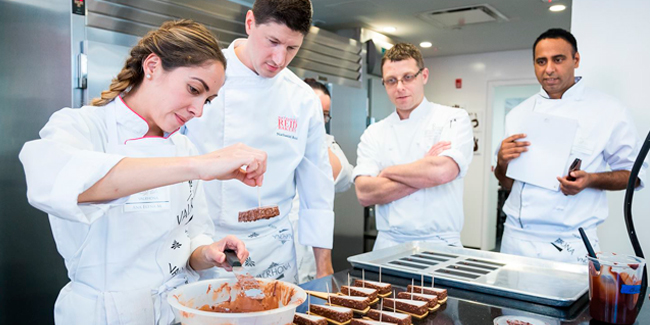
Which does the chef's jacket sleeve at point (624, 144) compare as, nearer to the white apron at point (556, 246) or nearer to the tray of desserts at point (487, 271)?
the white apron at point (556, 246)

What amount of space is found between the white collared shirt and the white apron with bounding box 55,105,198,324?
1735 millimetres

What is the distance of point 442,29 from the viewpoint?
5297mm

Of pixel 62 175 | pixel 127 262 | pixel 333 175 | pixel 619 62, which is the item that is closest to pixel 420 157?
pixel 333 175

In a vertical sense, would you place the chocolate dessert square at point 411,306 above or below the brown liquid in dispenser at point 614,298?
below

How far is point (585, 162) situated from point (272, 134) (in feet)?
4.93

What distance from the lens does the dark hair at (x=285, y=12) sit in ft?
5.20

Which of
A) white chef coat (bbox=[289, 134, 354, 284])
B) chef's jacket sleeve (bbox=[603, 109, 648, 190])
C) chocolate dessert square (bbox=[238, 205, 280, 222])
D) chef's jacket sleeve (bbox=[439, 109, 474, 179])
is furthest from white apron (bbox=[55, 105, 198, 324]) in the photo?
chef's jacket sleeve (bbox=[603, 109, 648, 190])

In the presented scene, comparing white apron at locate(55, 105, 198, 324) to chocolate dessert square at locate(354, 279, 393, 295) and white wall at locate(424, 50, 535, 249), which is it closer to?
chocolate dessert square at locate(354, 279, 393, 295)

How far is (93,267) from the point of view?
1206 mm

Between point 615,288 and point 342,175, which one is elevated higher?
point 342,175

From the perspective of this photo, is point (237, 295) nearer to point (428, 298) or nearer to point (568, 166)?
point (428, 298)

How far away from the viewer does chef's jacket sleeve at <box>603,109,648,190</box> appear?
2.25 m

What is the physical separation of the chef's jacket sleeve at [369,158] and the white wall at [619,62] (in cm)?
122

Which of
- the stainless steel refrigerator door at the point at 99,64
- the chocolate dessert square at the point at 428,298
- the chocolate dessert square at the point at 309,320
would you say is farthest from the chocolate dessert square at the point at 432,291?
the stainless steel refrigerator door at the point at 99,64
